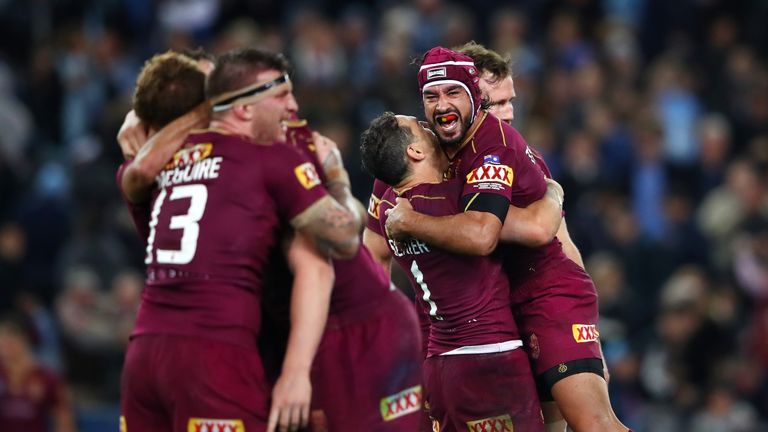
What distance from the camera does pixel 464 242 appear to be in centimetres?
705

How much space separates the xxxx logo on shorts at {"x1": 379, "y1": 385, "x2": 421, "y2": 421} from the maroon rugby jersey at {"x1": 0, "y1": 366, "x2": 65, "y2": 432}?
727 cm

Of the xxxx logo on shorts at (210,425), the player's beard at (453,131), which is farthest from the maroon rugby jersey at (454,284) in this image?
the xxxx logo on shorts at (210,425)

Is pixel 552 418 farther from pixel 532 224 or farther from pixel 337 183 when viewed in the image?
pixel 337 183

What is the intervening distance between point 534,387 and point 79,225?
31.0 feet

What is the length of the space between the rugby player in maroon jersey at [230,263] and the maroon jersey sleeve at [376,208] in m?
1.37

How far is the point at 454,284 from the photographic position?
7.46m

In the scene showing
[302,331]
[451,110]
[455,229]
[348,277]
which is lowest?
[302,331]

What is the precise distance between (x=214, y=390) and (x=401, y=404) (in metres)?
1.04

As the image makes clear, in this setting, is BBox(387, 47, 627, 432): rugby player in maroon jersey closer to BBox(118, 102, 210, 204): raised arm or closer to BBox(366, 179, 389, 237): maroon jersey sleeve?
BBox(366, 179, 389, 237): maroon jersey sleeve

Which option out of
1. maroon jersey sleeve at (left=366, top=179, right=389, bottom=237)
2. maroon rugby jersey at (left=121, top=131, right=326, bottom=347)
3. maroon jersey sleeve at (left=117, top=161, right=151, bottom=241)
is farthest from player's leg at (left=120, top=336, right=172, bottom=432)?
maroon jersey sleeve at (left=366, top=179, right=389, bottom=237)

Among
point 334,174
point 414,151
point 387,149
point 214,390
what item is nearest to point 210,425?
point 214,390

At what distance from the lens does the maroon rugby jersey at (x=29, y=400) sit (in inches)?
520

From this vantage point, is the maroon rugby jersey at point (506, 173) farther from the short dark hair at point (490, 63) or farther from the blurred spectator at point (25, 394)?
the blurred spectator at point (25, 394)

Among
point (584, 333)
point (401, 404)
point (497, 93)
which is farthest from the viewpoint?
point (497, 93)
